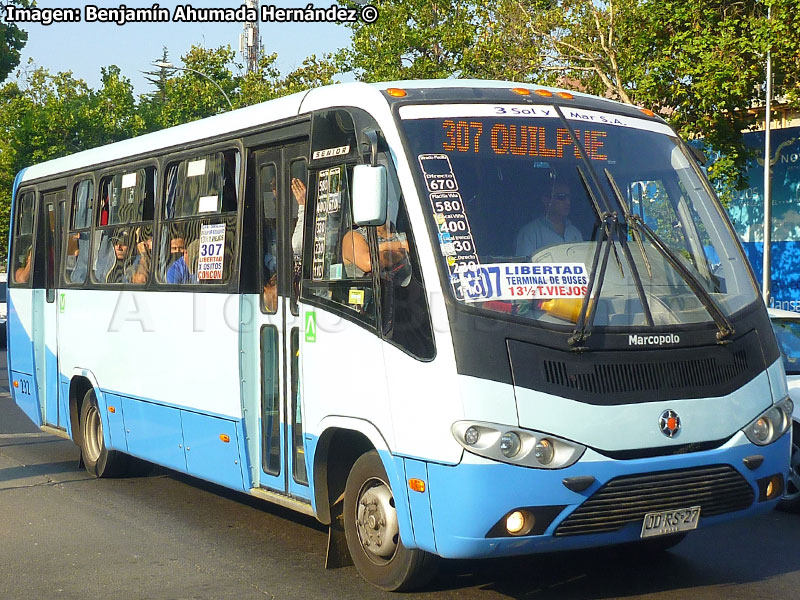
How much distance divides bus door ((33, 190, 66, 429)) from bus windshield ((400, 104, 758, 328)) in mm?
6259

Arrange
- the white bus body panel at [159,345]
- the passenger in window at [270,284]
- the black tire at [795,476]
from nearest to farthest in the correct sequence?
A: 1. the passenger in window at [270,284]
2. the white bus body panel at [159,345]
3. the black tire at [795,476]

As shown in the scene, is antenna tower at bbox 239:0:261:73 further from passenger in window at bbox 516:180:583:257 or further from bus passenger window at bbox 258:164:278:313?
passenger in window at bbox 516:180:583:257

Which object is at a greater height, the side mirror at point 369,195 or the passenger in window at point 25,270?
the side mirror at point 369,195

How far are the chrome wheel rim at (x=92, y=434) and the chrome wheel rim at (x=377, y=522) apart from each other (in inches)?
188

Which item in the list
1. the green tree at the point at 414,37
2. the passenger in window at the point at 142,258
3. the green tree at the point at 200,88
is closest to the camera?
the passenger in window at the point at 142,258

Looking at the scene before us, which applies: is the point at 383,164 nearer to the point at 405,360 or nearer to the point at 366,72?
the point at 405,360

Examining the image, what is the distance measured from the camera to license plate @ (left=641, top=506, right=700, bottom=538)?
225 inches

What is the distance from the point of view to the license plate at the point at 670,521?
5.73 meters

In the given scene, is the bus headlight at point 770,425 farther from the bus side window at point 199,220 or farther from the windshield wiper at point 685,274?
the bus side window at point 199,220

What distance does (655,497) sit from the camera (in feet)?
18.8

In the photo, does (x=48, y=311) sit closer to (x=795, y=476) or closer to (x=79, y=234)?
(x=79, y=234)

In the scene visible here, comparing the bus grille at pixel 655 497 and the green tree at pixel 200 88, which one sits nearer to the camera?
the bus grille at pixel 655 497

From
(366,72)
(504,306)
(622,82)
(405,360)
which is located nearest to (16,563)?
(405,360)

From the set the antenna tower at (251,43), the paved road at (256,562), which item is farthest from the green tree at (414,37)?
the paved road at (256,562)
